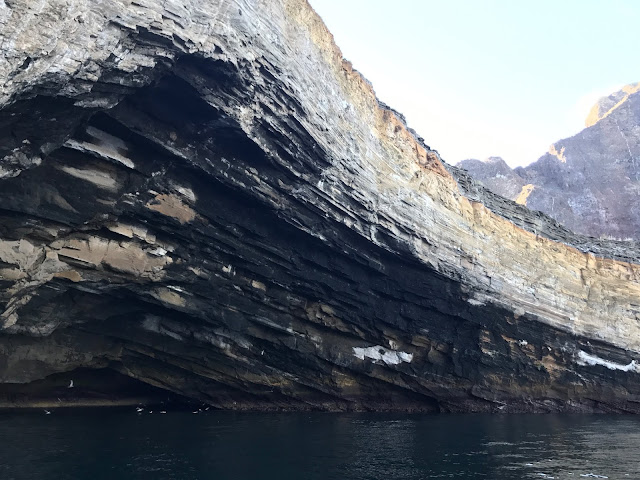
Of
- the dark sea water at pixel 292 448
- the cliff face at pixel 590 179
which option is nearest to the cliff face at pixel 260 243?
the dark sea water at pixel 292 448

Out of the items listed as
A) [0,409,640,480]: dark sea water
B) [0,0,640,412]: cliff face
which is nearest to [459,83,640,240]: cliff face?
[0,0,640,412]: cliff face

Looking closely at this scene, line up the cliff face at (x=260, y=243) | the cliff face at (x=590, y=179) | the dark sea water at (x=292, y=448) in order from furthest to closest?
the cliff face at (x=590, y=179)
the cliff face at (x=260, y=243)
the dark sea water at (x=292, y=448)

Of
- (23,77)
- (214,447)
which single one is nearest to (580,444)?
(214,447)

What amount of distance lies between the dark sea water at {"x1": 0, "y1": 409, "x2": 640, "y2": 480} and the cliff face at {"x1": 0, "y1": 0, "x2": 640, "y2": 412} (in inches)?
145

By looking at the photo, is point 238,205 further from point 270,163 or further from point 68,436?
point 68,436

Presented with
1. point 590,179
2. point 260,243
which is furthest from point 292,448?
point 590,179

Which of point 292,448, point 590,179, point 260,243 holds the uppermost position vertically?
point 590,179

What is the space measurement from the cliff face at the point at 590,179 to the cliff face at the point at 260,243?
42052 millimetres

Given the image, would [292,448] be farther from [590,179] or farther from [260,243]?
[590,179]

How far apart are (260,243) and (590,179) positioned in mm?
74032

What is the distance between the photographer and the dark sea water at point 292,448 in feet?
39.4

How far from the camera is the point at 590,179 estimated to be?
3046 inches

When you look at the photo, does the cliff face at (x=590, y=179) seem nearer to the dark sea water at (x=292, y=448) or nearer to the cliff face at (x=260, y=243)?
the cliff face at (x=260, y=243)

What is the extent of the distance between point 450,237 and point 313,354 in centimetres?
966
